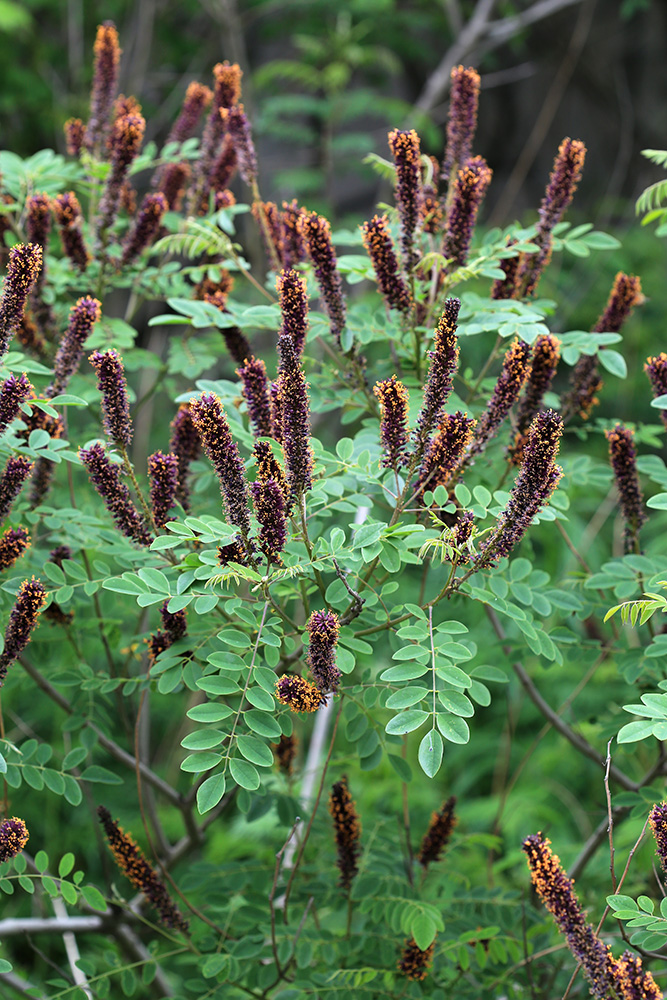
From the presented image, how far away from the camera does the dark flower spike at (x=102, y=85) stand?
6.66 feet

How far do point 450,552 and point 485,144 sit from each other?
7891 mm

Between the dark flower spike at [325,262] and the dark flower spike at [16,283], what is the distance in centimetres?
42

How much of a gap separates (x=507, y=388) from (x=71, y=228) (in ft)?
3.29

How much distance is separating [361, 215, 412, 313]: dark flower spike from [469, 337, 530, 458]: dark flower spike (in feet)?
0.73

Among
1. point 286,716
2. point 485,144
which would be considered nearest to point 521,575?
point 286,716

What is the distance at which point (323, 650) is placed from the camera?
44.6 inches

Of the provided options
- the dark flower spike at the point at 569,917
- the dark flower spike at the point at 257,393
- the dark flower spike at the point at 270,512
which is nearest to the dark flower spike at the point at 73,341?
the dark flower spike at the point at 257,393

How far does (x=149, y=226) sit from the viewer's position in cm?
180

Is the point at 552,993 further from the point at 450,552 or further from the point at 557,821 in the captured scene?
the point at 557,821

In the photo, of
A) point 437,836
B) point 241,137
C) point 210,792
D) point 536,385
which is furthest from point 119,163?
point 437,836

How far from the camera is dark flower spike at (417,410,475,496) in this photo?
3.96ft

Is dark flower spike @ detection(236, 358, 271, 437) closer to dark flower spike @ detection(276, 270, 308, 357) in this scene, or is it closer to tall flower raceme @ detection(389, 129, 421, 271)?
dark flower spike @ detection(276, 270, 308, 357)

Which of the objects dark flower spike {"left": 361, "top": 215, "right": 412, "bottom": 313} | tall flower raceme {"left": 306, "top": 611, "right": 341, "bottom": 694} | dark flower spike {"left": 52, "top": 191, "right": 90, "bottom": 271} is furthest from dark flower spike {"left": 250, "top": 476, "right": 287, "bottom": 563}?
dark flower spike {"left": 52, "top": 191, "right": 90, "bottom": 271}

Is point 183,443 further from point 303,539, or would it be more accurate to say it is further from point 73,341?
point 303,539
